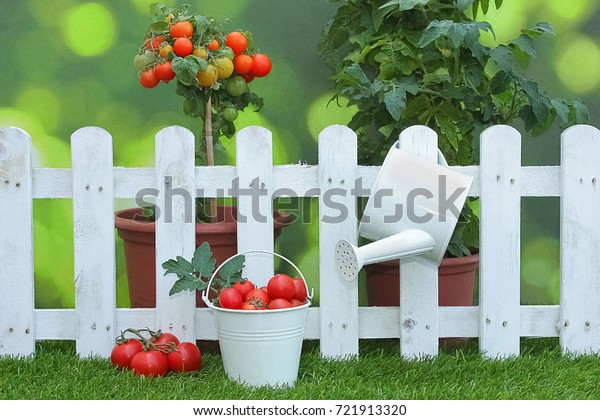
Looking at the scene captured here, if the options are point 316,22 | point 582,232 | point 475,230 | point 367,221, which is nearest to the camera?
point 367,221

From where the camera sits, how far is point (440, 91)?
2098mm

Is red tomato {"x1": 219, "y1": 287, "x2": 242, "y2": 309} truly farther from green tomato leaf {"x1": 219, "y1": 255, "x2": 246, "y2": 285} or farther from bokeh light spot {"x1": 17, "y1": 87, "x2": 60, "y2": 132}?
bokeh light spot {"x1": 17, "y1": 87, "x2": 60, "y2": 132}

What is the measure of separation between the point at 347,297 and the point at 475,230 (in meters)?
0.43

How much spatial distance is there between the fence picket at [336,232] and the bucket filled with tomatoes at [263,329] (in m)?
0.20

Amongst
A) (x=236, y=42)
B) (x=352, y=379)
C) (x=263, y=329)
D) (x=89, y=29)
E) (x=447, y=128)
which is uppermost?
(x=89, y=29)

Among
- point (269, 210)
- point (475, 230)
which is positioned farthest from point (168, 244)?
point (475, 230)

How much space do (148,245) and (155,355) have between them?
0.32 m

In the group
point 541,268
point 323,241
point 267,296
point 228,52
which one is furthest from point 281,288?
point 541,268

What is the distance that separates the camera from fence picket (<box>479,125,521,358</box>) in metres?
1.95

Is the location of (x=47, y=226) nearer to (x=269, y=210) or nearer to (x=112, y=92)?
(x=112, y=92)

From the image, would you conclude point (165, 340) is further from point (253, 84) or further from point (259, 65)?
point (253, 84)

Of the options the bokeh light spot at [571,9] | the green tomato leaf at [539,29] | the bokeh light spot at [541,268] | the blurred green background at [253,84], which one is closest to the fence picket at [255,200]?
the blurred green background at [253,84]

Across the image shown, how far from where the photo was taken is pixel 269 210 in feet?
6.43

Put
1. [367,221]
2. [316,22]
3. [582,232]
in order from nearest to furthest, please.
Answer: [367,221] < [582,232] < [316,22]
